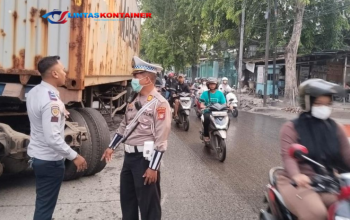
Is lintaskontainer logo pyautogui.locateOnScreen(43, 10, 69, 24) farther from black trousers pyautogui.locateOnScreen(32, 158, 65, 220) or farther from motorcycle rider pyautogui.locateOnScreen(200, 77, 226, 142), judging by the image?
motorcycle rider pyautogui.locateOnScreen(200, 77, 226, 142)

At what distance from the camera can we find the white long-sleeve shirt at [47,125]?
9.71 feet

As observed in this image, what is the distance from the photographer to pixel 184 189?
16.7 ft

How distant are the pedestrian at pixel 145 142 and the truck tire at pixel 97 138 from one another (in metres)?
2.01

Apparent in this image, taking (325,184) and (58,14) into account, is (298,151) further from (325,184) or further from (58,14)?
(58,14)

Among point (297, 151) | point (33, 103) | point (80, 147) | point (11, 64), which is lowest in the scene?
point (80, 147)

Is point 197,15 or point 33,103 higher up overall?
point 197,15

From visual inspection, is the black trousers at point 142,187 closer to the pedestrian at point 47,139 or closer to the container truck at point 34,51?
the pedestrian at point 47,139

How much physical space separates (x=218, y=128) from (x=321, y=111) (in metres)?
4.13

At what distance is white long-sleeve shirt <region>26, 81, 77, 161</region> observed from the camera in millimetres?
2961

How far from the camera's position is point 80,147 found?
512cm

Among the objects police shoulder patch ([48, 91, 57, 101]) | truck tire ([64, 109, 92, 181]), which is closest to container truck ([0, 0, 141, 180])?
truck tire ([64, 109, 92, 181])

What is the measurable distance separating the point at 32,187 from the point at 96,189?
0.86 m

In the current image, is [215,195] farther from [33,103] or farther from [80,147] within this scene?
[33,103]

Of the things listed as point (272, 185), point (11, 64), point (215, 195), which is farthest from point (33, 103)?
point (215, 195)
